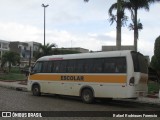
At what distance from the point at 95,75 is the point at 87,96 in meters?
1.26

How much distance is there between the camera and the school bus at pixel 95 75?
18516 mm

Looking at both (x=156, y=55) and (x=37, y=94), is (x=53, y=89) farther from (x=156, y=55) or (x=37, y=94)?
(x=156, y=55)

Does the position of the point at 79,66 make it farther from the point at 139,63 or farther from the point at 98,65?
the point at 139,63

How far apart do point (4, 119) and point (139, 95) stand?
8.29m

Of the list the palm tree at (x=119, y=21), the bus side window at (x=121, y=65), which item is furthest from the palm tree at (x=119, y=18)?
the bus side window at (x=121, y=65)

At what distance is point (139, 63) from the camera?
749 inches

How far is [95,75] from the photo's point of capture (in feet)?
66.1

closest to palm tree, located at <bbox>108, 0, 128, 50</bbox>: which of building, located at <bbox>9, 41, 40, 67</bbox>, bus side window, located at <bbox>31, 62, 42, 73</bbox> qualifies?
bus side window, located at <bbox>31, 62, 42, 73</bbox>

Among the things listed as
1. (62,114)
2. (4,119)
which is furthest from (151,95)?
(4,119)

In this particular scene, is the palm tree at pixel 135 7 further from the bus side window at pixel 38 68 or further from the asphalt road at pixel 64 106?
the asphalt road at pixel 64 106

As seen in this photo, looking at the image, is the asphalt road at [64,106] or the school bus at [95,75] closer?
the asphalt road at [64,106]

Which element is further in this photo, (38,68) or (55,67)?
(38,68)

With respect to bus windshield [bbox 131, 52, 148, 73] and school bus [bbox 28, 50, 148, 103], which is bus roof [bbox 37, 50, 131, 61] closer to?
school bus [bbox 28, 50, 148, 103]

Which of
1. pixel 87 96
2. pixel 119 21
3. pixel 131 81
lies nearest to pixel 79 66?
pixel 87 96
